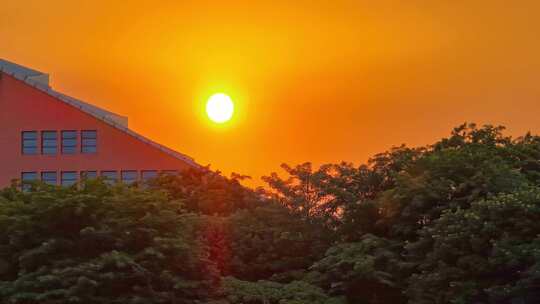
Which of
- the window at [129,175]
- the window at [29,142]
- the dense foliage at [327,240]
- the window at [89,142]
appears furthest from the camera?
the window at [129,175]

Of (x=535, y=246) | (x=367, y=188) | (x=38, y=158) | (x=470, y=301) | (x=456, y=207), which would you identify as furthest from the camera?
(x=38, y=158)

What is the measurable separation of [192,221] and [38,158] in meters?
41.4

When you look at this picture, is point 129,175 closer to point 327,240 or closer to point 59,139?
point 59,139

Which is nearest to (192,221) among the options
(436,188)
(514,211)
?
(436,188)

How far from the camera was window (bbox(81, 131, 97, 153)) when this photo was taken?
6662cm

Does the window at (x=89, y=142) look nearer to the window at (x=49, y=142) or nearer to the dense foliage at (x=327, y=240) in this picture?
the window at (x=49, y=142)

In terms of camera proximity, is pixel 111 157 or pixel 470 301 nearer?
pixel 470 301

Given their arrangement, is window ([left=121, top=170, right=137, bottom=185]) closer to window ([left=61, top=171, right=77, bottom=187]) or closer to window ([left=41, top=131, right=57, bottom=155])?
window ([left=61, top=171, right=77, bottom=187])

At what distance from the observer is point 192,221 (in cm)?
2748

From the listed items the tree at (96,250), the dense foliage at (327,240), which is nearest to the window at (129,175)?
the dense foliage at (327,240)

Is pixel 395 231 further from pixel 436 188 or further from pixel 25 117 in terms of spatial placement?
pixel 25 117

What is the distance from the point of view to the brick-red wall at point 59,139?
66125 millimetres

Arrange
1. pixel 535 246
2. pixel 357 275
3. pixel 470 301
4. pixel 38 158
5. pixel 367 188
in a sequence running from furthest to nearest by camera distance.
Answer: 1. pixel 38 158
2. pixel 367 188
3. pixel 357 275
4. pixel 470 301
5. pixel 535 246

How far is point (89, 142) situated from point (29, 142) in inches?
175
